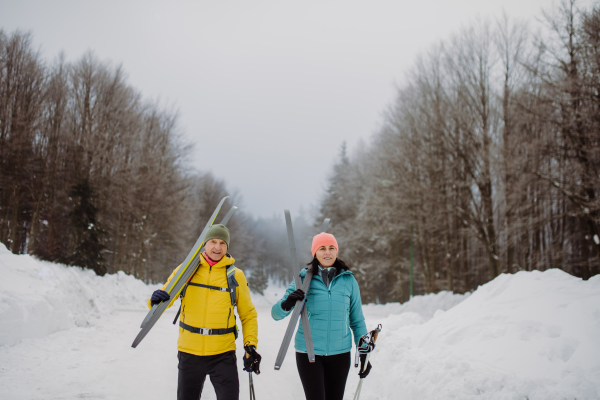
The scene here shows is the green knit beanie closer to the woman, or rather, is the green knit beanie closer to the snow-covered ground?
the woman

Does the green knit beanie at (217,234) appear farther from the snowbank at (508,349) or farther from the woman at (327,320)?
the snowbank at (508,349)

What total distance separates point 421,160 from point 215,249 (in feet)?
53.6

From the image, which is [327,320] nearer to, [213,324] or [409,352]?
[213,324]

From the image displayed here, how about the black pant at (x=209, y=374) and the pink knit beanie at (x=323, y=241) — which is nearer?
the black pant at (x=209, y=374)

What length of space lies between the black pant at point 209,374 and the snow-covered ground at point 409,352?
8.03ft

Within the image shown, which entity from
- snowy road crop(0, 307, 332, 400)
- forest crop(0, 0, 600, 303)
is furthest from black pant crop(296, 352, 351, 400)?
forest crop(0, 0, 600, 303)

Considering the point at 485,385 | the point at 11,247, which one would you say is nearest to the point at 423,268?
the point at 485,385

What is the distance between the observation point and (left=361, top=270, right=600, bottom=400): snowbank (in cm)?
418

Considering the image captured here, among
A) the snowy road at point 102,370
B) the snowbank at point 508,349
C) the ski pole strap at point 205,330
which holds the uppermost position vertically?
the ski pole strap at point 205,330

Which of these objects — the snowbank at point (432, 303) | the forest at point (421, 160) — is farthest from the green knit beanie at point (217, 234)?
the snowbank at point (432, 303)

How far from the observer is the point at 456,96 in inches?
669

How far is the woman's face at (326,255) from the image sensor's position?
11.3ft

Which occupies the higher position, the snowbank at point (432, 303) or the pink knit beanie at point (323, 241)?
the pink knit beanie at point (323, 241)

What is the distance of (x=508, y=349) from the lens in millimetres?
5129
